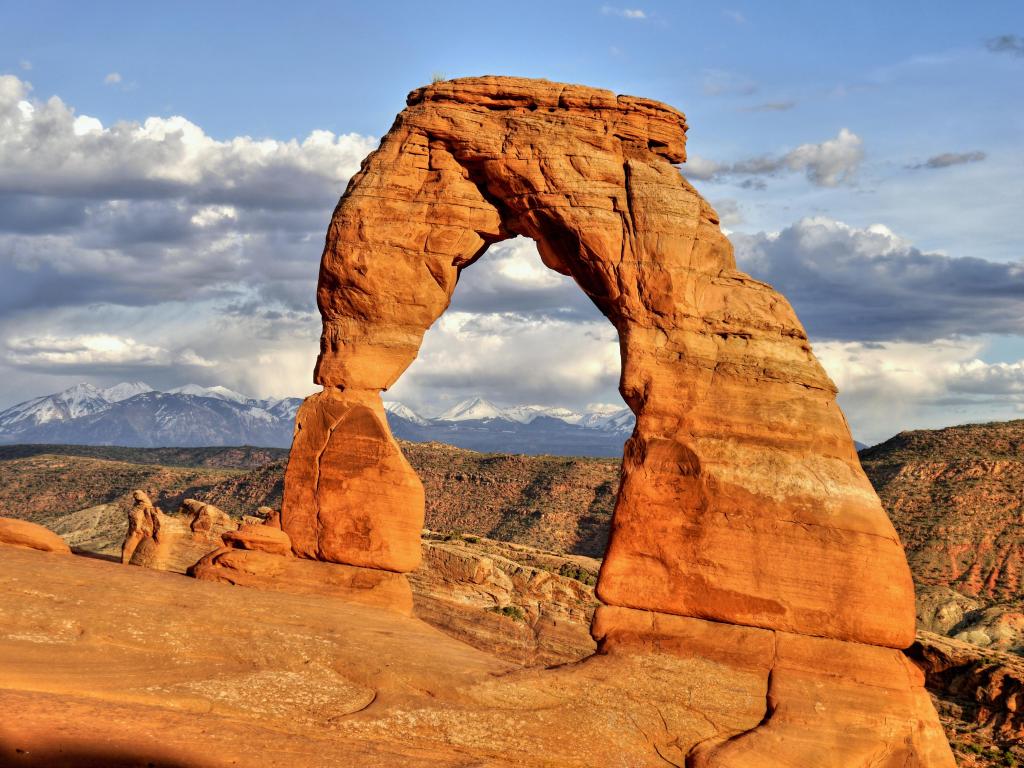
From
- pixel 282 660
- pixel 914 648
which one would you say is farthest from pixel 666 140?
pixel 914 648

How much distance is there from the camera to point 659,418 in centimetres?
2286

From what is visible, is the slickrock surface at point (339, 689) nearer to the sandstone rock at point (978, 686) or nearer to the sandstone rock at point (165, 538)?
the sandstone rock at point (165, 538)

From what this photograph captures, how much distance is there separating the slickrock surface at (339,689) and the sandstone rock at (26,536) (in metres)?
2.56

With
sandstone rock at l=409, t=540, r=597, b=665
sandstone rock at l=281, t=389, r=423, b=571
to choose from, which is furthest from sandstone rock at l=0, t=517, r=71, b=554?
sandstone rock at l=409, t=540, r=597, b=665

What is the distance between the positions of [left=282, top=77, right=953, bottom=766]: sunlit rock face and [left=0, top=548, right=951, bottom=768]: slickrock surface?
0.16m

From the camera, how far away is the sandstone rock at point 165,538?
34.6 metres

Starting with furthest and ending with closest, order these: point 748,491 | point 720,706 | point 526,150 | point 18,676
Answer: point 526,150
point 748,491
point 720,706
point 18,676

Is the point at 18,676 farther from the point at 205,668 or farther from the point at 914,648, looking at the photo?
the point at 914,648

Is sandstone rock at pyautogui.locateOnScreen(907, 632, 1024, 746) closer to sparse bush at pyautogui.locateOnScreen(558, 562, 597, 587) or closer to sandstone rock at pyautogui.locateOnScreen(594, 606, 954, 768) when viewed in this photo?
sparse bush at pyautogui.locateOnScreen(558, 562, 597, 587)

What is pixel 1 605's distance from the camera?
61.9 ft

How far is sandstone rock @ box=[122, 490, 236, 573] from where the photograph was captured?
34625 millimetres

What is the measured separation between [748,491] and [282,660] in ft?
30.9

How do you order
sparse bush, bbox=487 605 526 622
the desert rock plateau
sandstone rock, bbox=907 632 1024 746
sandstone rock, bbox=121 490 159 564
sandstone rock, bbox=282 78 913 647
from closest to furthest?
1. the desert rock plateau
2. sandstone rock, bbox=282 78 913 647
3. sandstone rock, bbox=907 632 1024 746
4. sandstone rock, bbox=121 490 159 564
5. sparse bush, bbox=487 605 526 622

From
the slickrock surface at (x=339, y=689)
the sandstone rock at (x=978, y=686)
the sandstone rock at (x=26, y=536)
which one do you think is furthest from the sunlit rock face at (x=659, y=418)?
the sandstone rock at (x=978, y=686)
